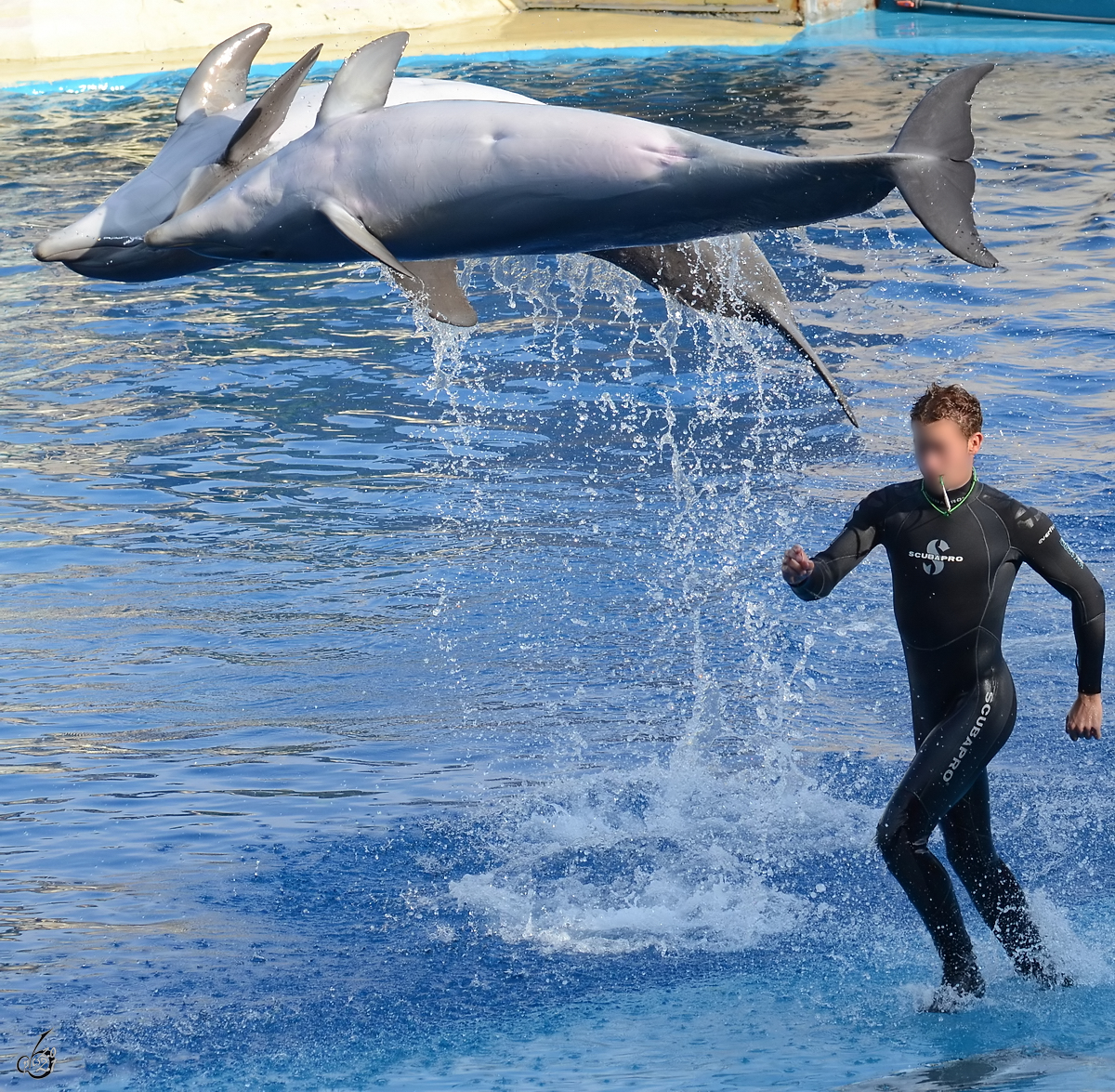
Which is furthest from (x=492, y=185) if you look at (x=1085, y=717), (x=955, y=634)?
(x=1085, y=717)

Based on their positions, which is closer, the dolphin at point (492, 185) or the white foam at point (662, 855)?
the dolphin at point (492, 185)

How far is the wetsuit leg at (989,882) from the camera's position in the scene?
431 centimetres

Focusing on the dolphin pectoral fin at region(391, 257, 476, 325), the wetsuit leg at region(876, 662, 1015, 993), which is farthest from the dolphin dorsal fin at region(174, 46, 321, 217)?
the wetsuit leg at region(876, 662, 1015, 993)

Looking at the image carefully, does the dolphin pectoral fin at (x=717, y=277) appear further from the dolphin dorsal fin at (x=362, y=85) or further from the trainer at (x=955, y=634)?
the dolphin dorsal fin at (x=362, y=85)

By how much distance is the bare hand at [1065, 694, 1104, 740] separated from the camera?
4.19 m

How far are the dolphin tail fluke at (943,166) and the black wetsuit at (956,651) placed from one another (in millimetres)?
847

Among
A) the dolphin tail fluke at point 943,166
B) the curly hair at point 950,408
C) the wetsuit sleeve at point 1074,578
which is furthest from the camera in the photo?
the wetsuit sleeve at point 1074,578

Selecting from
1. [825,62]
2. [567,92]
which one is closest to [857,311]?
[567,92]

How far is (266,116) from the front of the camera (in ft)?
14.3

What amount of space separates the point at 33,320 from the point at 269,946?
7809mm

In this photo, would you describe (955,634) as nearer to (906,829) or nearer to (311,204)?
(906,829)

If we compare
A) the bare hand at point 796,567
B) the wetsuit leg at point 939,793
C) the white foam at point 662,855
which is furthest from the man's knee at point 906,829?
the white foam at point 662,855

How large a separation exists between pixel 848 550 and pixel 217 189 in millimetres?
2185

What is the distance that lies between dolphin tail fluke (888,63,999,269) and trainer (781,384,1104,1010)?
1.95ft
